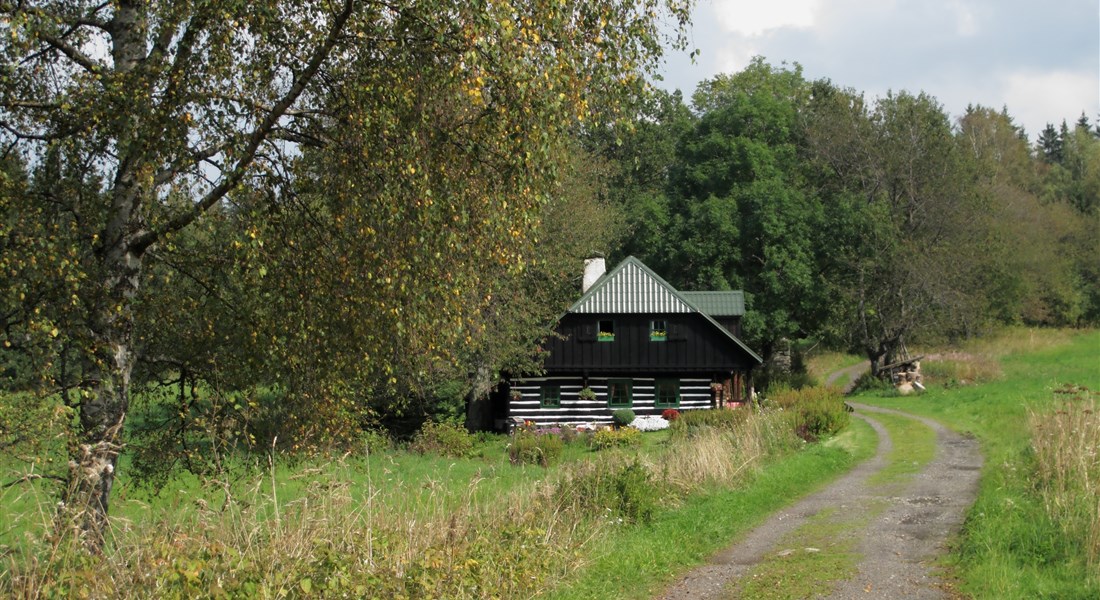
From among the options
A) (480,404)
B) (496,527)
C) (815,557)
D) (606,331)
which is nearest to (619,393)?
(606,331)

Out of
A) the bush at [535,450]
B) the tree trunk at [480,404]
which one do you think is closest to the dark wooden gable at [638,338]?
the tree trunk at [480,404]

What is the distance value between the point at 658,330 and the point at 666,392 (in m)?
2.75

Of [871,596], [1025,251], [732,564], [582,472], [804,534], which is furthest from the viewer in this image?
[1025,251]

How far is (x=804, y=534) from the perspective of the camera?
11664 mm

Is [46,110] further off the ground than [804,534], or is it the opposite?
[46,110]

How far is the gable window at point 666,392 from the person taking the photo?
132 feet

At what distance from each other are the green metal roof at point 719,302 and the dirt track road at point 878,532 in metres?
24.1

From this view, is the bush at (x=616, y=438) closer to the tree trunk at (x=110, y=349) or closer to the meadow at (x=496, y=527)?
the meadow at (x=496, y=527)

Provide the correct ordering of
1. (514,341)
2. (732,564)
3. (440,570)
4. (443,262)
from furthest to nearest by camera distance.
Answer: (514,341) → (732,564) → (443,262) → (440,570)

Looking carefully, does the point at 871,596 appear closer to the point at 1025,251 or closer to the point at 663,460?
the point at 663,460

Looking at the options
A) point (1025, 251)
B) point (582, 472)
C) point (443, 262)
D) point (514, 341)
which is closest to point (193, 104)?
point (443, 262)

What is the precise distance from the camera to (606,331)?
39750 mm

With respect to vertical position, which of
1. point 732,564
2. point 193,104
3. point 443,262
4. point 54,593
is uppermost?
point 193,104

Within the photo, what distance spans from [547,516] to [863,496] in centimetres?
565
